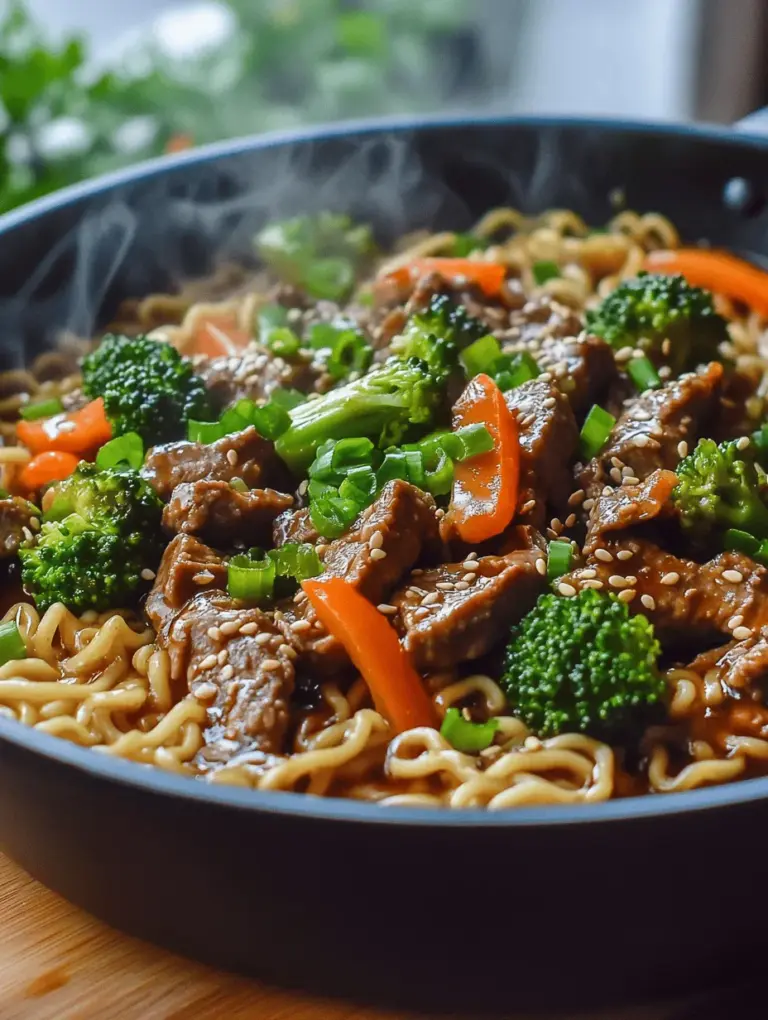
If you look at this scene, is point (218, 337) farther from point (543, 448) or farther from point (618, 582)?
point (618, 582)

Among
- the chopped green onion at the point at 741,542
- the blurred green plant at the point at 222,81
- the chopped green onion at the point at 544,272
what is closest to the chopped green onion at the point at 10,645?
the chopped green onion at the point at 741,542

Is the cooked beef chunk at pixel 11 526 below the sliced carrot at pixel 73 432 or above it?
below

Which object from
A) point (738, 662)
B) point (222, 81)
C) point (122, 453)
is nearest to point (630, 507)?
point (738, 662)

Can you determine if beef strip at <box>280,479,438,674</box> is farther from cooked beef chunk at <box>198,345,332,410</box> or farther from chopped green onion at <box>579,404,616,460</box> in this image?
cooked beef chunk at <box>198,345,332,410</box>

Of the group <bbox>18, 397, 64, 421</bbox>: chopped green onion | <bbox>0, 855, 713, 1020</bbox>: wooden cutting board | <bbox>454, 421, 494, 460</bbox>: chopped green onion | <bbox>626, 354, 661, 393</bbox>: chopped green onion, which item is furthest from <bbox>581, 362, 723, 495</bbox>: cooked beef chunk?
<bbox>18, 397, 64, 421</bbox>: chopped green onion

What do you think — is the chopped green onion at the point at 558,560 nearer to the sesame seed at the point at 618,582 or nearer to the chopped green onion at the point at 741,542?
the sesame seed at the point at 618,582

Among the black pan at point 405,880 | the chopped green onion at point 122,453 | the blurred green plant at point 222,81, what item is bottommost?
the black pan at point 405,880

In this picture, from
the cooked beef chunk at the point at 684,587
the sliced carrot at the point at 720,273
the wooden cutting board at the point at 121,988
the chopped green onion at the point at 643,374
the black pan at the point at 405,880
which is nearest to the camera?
the black pan at the point at 405,880
